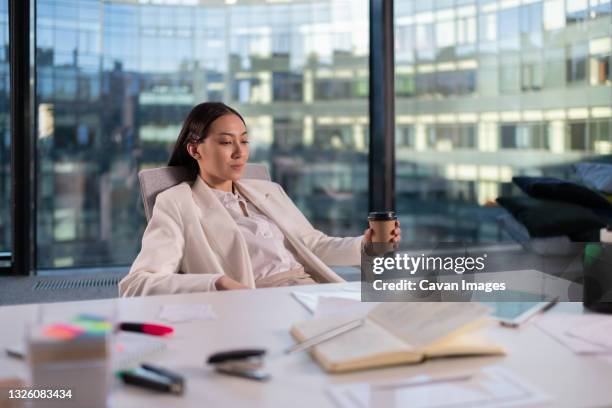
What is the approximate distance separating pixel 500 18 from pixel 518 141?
2.48 ft

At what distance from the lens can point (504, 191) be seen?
14.2 feet

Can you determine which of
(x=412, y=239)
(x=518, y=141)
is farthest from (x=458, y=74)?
(x=412, y=239)

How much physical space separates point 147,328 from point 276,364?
0.29m

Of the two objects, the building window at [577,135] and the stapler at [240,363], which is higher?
the building window at [577,135]

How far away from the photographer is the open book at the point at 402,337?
1101 mm

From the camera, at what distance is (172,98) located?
13.8 ft

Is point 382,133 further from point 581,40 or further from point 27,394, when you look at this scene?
point 27,394

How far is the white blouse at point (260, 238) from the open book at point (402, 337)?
3.30 ft

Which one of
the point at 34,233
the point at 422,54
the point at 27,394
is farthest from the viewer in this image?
the point at 422,54

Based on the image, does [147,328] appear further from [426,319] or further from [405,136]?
[405,136]

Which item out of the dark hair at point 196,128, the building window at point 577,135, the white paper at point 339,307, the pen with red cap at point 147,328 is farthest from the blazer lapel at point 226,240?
the building window at point 577,135

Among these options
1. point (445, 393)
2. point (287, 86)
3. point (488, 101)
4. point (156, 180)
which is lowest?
point (445, 393)

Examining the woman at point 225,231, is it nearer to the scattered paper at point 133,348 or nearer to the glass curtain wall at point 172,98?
the scattered paper at point 133,348

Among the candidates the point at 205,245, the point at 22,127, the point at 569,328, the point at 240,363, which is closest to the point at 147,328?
the point at 240,363
